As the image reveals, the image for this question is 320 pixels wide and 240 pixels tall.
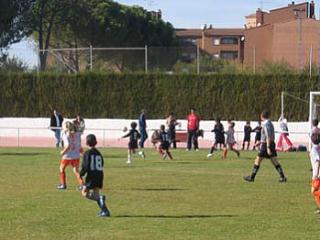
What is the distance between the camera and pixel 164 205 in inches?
671

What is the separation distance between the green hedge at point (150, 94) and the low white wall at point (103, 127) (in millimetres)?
839

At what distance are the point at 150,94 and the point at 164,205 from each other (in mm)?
35127

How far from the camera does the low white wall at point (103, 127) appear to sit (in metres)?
48.1

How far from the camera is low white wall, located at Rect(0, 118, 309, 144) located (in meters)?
48.1

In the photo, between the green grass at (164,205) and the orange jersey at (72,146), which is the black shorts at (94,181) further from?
the orange jersey at (72,146)

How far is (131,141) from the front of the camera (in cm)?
3052

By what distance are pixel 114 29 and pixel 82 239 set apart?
68.8 meters

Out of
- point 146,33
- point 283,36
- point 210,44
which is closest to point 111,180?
point 283,36

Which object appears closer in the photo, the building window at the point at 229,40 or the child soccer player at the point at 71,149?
the child soccer player at the point at 71,149

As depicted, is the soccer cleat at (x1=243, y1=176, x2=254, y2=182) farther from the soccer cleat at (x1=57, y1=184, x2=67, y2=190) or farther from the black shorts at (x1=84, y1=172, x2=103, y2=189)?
the black shorts at (x1=84, y1=172, x2=103, y2=189)

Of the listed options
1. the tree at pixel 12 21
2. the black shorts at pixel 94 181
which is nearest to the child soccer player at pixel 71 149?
the black shorts at pixel 94 181

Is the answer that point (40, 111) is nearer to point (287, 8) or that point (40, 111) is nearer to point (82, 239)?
point (82, 239)

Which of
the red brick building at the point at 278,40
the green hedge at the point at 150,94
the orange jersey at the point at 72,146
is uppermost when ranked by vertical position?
the red brick building at the point at 278,40

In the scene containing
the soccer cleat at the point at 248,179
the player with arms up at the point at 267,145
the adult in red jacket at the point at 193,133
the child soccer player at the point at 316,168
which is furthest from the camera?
the adult in red jacket at the point at 193,133
